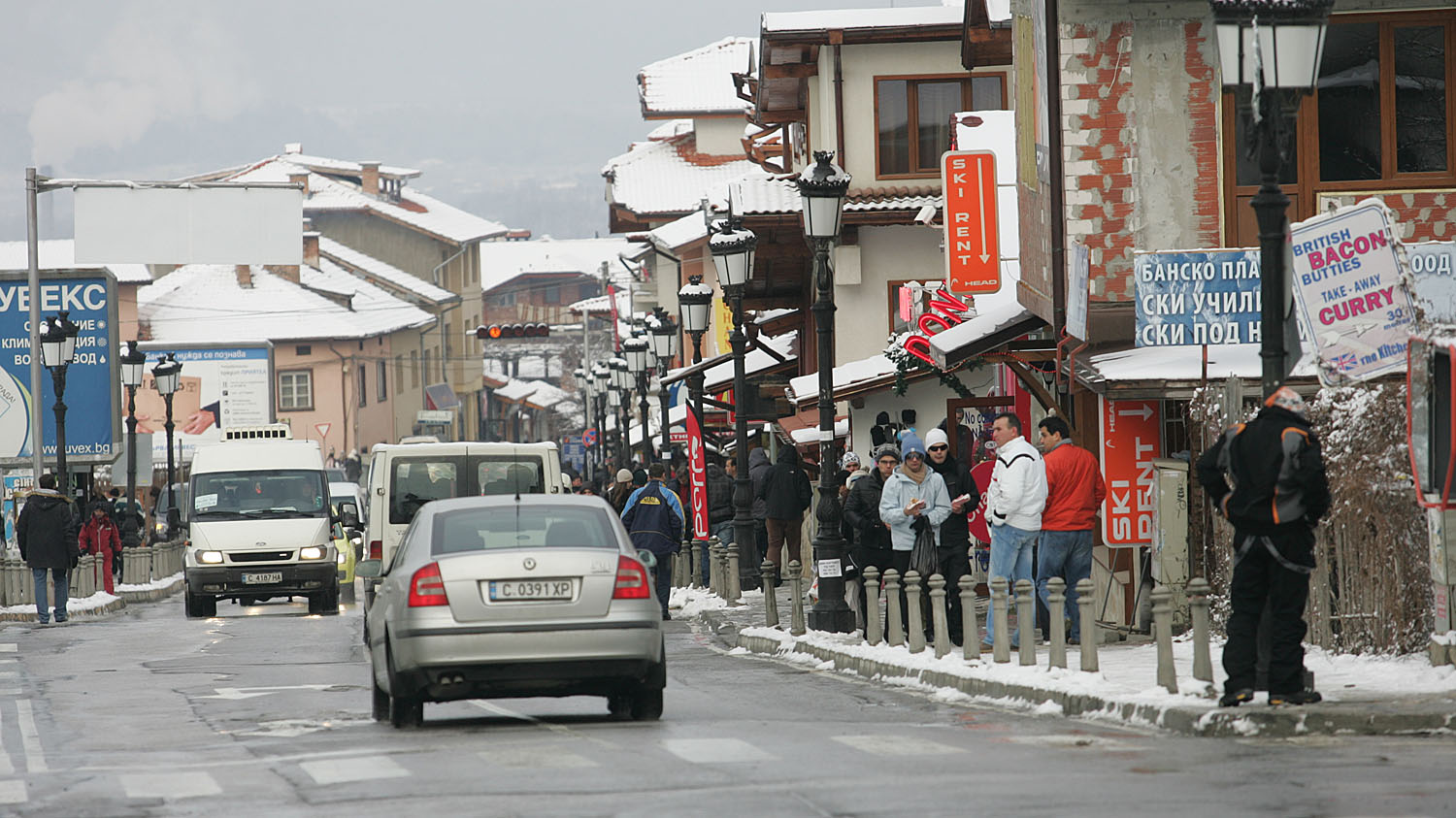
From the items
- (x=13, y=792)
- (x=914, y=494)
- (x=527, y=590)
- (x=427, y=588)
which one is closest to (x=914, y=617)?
(x=914, y=494)

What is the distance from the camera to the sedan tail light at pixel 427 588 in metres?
12.1

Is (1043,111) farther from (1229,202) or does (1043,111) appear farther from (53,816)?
(53,816)

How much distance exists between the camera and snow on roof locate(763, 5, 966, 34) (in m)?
31.9

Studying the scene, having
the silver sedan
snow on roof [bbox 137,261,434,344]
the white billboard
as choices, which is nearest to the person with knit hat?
the silver sedan

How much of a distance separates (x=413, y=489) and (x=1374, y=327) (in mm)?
12940

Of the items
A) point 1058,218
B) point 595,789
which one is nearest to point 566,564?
point 595,789

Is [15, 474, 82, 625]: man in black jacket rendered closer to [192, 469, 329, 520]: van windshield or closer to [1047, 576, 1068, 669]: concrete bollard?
[192, 469, 329, 520]: van windshield

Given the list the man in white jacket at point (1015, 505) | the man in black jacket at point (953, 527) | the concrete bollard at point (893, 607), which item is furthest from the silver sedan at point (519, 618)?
the man in black jacket at point (953, 527)

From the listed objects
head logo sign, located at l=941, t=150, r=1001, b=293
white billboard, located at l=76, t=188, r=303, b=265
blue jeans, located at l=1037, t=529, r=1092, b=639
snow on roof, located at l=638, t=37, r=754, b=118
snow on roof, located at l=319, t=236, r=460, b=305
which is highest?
snow on roof, located at l=638, t=37, r=754, b=118

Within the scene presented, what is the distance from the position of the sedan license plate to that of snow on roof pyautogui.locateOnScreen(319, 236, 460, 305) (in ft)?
291

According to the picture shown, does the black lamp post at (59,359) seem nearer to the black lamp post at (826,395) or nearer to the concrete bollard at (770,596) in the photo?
the concrete bollard at (770,596)

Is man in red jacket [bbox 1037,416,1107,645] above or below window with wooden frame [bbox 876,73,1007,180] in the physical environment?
below

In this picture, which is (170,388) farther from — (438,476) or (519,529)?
(519,529)

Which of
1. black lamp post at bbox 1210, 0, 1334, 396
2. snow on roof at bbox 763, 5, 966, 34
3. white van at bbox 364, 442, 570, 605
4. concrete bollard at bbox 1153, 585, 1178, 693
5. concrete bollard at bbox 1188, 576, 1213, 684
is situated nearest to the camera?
black lamp post at bbox 1210, 0, 1334, 396
